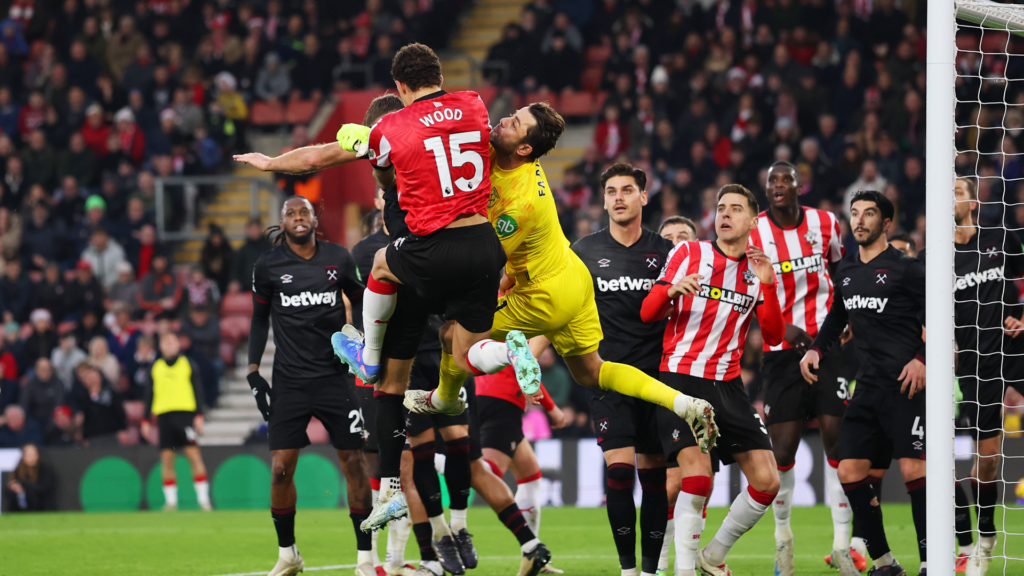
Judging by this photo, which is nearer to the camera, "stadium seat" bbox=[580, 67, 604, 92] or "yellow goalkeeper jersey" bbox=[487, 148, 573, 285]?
"yellow goalkeeper jersey" bbox=[487, 148, 573, 285]

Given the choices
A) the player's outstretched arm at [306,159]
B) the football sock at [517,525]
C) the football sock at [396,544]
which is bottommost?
the football sock at [396,544]

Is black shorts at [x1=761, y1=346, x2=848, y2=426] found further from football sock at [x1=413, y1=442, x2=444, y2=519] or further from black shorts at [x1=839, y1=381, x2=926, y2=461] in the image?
football sock at [x1=413, y1=442, x2=444, y2=519]

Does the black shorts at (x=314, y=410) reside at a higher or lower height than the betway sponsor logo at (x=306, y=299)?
lower

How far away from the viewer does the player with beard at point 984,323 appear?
791cm

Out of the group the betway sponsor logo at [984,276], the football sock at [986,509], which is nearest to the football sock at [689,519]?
the football sock at [986,509]

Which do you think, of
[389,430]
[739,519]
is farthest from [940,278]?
[389,430]

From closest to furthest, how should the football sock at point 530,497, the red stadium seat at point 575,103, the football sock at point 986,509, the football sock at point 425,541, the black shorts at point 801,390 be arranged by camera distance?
1. the football sock at point 425,541
2. the football sock at point 986,509
3. the black shorts at point 801,390
4. the football sock at point 530,497
5. the red stadium seat at point 575,103

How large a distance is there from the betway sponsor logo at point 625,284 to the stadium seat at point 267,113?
13.5 meters

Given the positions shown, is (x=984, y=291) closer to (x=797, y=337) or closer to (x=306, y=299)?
(x=797, y=337)

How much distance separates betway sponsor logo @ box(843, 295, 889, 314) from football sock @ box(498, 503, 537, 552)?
274 cm

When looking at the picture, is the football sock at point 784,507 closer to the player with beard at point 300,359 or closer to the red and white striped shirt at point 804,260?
the red and white striped shirt at point 804,260

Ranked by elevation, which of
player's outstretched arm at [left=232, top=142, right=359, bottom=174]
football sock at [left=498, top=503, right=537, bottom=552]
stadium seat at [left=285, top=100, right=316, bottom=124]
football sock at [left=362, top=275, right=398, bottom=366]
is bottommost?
football sock at [left=498, top=503, right=537, bottom=552]

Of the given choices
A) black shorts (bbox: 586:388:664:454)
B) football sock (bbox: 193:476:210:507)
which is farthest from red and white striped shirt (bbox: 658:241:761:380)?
football sock (bbox: 193:476:210:507)

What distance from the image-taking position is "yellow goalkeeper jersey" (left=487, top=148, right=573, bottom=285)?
6.34 meters
